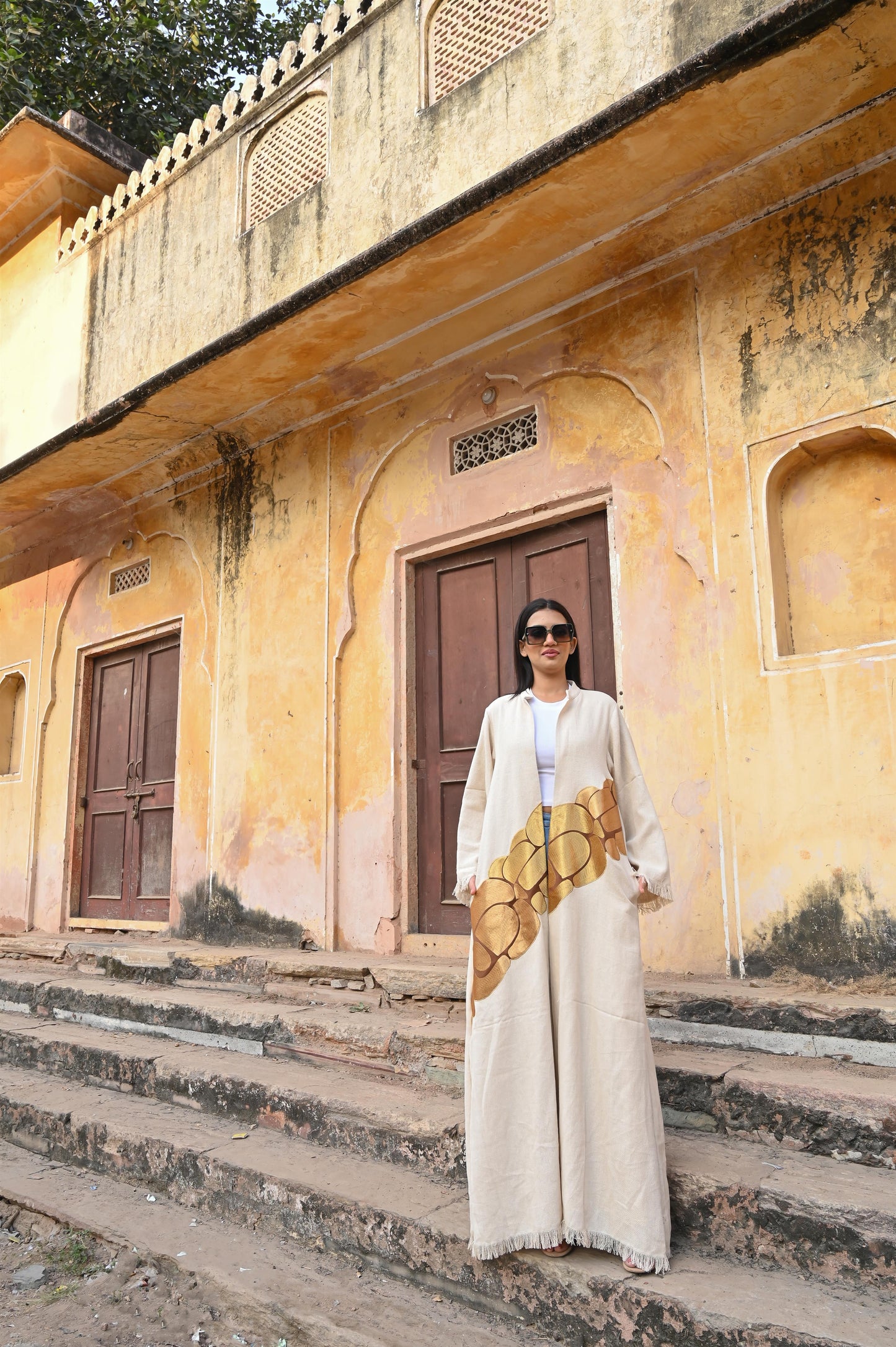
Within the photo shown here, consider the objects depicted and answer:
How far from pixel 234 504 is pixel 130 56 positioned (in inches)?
285

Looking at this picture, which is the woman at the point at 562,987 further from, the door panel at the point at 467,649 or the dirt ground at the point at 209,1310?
the door panel at the point at 467,649

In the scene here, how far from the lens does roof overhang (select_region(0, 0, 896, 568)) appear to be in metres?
3.52

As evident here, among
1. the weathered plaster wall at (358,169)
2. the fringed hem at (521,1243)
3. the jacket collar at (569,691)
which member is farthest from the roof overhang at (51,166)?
the fringed hem at (521,1243)

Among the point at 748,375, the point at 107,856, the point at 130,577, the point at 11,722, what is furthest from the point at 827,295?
the point at 11,722

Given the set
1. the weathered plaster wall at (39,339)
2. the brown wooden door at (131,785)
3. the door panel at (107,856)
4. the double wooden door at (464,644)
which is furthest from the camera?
the door panel at (107,856)

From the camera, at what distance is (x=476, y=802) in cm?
282

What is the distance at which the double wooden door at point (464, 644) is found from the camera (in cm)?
486

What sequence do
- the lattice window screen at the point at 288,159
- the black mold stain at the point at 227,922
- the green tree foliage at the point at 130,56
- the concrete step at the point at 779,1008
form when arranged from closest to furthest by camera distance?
the concrete step at the point at 779,1008 < the lattice window screen at the point at 288,159 < the black mold stain at the point at 227,922 < the green tree foliage at the point at 130,56

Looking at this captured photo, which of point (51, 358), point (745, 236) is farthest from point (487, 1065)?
point (51, 358)

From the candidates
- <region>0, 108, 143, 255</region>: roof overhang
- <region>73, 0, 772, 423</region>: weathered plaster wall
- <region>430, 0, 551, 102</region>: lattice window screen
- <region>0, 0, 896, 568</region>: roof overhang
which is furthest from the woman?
<region>0, 108, 143, 255</region>: roof overhang

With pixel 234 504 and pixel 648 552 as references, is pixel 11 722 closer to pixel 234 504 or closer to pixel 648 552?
pixel 234 504

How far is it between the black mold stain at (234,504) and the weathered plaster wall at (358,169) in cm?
80

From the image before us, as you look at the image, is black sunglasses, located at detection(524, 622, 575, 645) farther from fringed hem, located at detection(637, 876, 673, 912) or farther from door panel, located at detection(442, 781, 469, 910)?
door panel, located at detection(442, 781, 469, 910)

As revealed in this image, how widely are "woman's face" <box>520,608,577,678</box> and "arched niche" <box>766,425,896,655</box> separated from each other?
1.51m
